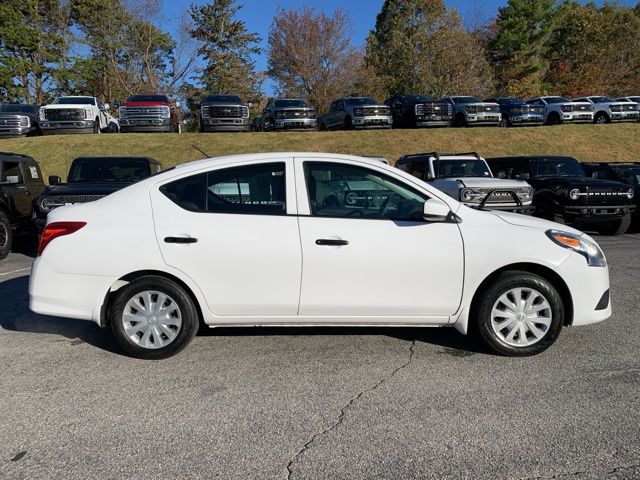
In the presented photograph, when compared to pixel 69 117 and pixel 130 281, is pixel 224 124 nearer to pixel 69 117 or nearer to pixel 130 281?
pixel 69 117

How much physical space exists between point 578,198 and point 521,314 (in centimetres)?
804

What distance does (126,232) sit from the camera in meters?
4.20

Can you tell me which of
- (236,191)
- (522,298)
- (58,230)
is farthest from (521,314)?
(58,230)

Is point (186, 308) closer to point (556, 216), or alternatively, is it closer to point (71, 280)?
point (71, 280)

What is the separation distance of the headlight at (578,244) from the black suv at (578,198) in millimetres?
7482

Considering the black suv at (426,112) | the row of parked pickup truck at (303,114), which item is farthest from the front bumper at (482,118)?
the black suv at (426,112)

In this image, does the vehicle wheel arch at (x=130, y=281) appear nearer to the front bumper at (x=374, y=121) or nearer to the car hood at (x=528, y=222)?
the car hood at (x=528, y=222)

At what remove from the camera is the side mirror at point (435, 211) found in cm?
414

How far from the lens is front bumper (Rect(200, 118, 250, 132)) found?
2283cm

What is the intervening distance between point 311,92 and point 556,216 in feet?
114

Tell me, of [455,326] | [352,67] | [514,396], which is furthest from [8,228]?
[352,67]

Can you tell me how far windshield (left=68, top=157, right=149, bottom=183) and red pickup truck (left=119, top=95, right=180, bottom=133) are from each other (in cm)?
1291

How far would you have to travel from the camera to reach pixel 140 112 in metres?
22.4

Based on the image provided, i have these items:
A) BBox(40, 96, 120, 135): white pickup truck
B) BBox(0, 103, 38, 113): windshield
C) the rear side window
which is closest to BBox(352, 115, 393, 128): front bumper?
BBox(40, 96, 120, 135): white pickup truck
